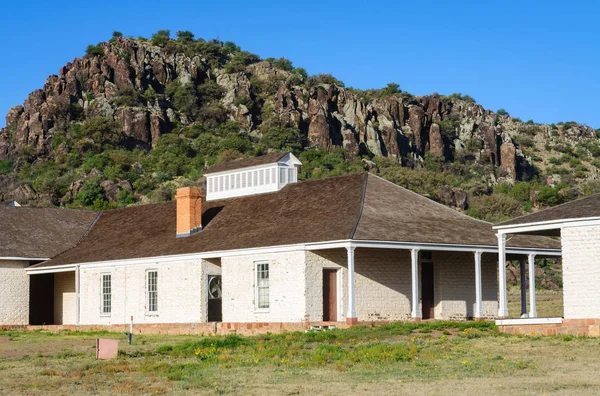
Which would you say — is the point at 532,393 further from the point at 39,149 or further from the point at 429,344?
the point at 39,149

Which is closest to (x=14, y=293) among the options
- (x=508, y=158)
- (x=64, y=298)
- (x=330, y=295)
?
(x=64, y=298)

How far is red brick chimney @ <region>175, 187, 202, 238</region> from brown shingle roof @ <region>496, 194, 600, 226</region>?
1326cm

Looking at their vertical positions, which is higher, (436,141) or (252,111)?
(252,111)

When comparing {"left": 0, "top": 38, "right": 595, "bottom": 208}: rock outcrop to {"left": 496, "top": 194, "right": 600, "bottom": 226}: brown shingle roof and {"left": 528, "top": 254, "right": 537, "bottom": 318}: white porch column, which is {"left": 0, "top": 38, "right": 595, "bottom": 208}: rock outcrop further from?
{"left": 496, "top": 194, "right": 600, "bottom": 226}: brown shingle roof

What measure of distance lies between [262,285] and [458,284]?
7250mm

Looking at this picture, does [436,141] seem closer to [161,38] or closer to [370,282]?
[161,38]

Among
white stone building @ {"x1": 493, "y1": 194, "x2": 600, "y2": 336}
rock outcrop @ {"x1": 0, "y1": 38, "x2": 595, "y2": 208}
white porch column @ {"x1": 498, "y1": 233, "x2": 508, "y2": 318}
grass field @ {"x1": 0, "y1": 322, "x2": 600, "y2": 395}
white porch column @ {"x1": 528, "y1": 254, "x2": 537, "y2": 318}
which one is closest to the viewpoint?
grass field @ {"x1": 0, "y1": 322, "x2": 600, "y2": 395}

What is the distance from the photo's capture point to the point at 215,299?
36.7m

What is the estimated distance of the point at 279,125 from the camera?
120m

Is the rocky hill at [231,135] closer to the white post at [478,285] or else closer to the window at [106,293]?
the window at [106,293]

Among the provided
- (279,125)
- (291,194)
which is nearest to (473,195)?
(279,125)

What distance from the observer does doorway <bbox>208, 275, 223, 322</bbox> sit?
36.3 m

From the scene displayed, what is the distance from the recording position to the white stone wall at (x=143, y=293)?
119 feet

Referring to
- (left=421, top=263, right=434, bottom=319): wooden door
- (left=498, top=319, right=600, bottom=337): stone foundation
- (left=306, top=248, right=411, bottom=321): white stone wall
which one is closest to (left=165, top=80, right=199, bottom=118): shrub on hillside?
(left=421, top=263, right=434, bottom=319): wooden door
